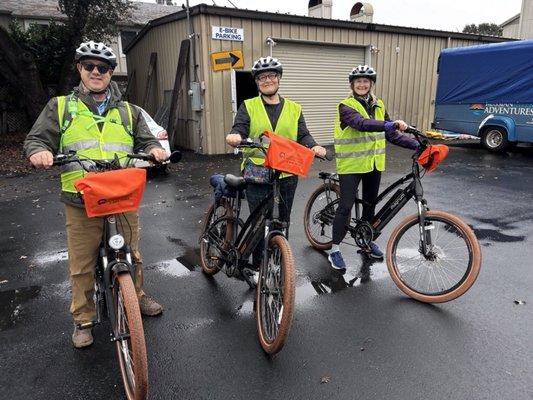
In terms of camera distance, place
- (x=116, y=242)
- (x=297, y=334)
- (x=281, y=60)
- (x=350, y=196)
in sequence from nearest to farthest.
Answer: (x=116, y=242), (x=297, y=334), (x=350, y=196), (x=281, y=60)

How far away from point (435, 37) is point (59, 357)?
52.1 ft

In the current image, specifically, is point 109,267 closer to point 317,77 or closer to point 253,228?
point 253,228

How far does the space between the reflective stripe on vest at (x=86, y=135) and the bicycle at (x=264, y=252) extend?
87 centimetres

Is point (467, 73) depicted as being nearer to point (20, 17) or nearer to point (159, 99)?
point (159, 99)

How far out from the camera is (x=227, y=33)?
11.1 metres

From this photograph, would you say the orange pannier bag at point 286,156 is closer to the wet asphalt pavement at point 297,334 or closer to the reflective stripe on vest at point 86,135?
the reflective stripe on vest at point 86,135

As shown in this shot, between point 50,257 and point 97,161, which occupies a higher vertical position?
point 97,161

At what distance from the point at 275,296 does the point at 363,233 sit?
165 cm

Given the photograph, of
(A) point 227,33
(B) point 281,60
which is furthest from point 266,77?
(B) point 281,60

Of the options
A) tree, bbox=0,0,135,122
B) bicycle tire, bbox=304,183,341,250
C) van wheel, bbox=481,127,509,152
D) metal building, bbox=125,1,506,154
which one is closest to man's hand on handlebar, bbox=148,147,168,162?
bicycle tire, bbox=304,183,341,250

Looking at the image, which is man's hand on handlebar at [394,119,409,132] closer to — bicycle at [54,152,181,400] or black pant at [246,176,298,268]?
black pant at [246,176,298,268]

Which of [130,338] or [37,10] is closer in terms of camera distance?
[130,338]

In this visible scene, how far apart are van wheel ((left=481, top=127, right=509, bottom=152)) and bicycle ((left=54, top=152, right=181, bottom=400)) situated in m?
11.4

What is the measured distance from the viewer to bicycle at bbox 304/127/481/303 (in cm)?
352
